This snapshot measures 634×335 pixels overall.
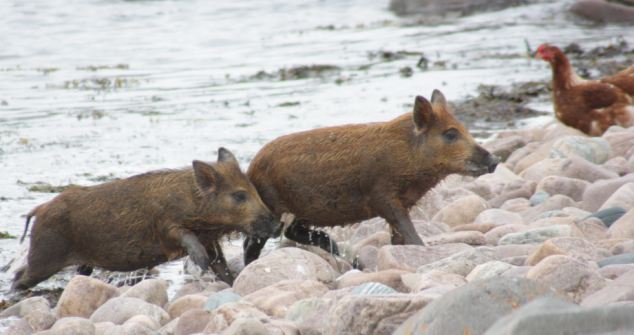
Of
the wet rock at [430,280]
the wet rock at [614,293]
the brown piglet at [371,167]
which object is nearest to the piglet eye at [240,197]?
the brown piglet at [371,167]

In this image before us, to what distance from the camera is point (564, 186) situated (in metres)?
11.0

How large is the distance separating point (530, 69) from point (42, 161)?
37.6ft

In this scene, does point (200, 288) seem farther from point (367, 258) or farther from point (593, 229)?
point (593, 229)

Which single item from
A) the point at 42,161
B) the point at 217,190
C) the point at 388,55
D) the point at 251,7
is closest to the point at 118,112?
the point at 42,161

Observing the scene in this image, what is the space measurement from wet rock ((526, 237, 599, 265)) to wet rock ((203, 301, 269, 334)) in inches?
74.0

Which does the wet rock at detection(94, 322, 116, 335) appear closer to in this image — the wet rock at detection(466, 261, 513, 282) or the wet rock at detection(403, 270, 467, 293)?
the wet rock at detection(403, 270, 467, 293)

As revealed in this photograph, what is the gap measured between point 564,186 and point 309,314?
5.05m

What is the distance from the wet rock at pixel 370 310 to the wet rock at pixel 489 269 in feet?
4.38

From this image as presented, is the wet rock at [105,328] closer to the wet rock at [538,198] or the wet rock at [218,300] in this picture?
the wet rock at [218,300]

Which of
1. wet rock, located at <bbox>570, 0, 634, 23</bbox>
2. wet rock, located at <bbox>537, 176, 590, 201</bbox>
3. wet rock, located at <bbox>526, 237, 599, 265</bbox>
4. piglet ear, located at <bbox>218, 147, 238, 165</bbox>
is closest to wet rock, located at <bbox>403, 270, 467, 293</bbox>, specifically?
wet rock, located at <bbox>526, 237, 599, 265</bbox>

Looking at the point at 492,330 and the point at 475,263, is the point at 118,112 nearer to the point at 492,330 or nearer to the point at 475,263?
the point at 475,263

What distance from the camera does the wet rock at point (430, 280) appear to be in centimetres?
685

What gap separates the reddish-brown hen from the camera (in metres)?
15.0

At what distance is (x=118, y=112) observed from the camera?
19.2 meters
